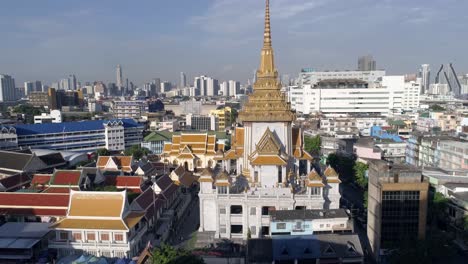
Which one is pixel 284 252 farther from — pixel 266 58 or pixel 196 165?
pixel 196 165

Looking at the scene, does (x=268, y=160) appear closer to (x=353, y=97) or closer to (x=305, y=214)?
(x=305, y=214)

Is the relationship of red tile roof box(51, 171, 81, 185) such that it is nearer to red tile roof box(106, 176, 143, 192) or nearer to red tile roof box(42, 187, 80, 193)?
red tile roof box(42, 187, 80, 193)

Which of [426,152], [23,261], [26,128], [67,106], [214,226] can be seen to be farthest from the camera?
[67,106]

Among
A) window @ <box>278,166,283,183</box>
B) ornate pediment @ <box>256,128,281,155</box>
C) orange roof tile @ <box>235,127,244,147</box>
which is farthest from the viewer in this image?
orange roof tile @ <box>235,127,244,147</box>

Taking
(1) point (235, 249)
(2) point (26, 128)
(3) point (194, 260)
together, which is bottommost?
(1) point (235, 249)

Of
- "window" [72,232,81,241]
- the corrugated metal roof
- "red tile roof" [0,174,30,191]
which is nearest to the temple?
"window" [72,232,81,241]

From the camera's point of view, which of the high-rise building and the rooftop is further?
the rooftop

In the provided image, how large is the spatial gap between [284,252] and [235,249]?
261 inches

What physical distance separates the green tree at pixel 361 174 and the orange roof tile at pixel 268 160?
17639mm

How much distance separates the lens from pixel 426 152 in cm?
5666

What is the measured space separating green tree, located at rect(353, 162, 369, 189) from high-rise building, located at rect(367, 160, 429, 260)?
17.2m

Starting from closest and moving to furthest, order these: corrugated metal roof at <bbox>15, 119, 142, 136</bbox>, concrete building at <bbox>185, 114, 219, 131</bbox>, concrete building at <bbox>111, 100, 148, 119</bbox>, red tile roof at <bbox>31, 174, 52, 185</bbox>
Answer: red tile roof at <bbox>31, 174, 52, 185</bbox>, corrugated metal roof at <bbox>15, 119, 142, 136</bbox>, concrete building at <bbox>185, 114, 219, 131</bbox>, concrete building at <bbox>111, 100, 148, 119</bbox>

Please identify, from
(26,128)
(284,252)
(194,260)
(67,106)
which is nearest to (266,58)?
(284,252)

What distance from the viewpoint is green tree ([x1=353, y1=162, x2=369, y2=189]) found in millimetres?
48384
